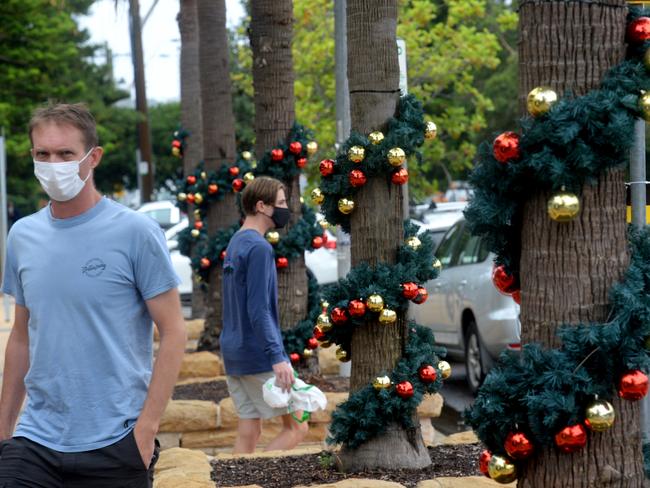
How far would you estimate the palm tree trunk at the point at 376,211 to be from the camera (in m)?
6.14

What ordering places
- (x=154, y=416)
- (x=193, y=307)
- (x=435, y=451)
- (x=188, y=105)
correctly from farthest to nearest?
(x=193, y=307)
(x=188, y=105)
(x=435, y=451)
(x=154, y=416)

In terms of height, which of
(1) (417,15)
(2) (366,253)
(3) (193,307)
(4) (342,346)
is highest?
(1) (417,15)

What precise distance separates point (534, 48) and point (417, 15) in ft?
68.4

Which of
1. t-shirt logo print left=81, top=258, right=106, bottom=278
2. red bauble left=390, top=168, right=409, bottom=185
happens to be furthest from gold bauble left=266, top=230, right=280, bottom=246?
t-shirt logo print left=81, top=258, right=106, bottom=278

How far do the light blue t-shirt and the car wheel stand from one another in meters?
7.50

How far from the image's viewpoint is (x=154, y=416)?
3637 millimetres

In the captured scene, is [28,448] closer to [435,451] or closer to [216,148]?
[435,451]

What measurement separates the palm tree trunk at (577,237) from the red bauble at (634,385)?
0.12 m

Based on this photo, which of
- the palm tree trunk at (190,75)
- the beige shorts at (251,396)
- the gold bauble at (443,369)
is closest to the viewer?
the gold bauble at (443,369)

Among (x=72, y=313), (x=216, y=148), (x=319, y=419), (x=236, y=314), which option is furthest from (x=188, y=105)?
(x=72, y=313)

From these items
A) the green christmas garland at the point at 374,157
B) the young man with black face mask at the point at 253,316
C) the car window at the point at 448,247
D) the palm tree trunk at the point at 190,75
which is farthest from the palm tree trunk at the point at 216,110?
the green christmas garland at the point at 374,157

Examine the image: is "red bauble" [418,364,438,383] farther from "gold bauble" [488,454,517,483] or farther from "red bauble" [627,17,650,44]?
"red bauble" [627,17,650,44]

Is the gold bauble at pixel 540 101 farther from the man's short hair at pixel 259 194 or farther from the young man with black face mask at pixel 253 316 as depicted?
the man's short hair at pixel 259 194

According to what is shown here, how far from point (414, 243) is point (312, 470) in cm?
134
